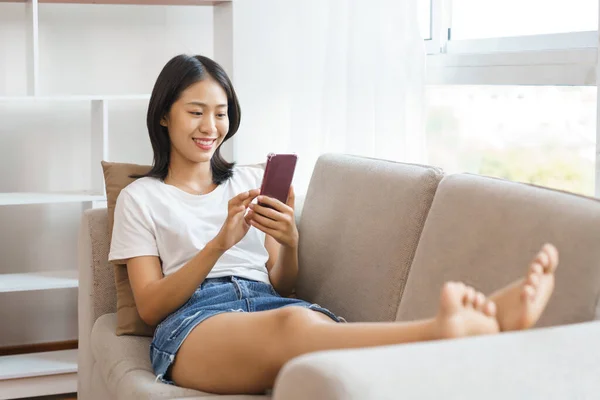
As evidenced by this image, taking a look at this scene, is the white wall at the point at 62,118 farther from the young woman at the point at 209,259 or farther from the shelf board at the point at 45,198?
the young woman at the point at 209,259

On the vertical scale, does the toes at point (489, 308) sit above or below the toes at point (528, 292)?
below

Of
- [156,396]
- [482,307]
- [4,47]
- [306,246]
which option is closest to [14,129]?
[4,47]

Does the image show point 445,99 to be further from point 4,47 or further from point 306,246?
point 4,47

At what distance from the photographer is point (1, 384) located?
9.96 ft

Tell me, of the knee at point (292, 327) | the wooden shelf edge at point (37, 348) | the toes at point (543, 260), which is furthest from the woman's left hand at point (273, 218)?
the wooden shelf edge at point (37, 348)

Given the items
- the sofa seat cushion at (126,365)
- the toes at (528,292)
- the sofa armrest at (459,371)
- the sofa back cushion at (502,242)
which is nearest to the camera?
the sofa armrest at (459,371)

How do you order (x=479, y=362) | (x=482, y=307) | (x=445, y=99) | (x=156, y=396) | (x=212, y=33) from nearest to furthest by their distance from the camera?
(x=479, y=362), (x=482, y=307), (x=156, y=396), (x=445, y=99), (x=212, y=33)

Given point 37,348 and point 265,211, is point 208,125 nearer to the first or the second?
point 265,211

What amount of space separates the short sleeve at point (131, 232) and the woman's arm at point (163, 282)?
0.02 meters

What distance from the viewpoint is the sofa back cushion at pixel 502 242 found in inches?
55.9

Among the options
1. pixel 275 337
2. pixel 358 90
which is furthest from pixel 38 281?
pixel 275 337

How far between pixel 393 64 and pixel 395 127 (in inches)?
9.0

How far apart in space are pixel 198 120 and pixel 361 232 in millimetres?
512

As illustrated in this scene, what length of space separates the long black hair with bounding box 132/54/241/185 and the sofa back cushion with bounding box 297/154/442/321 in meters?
0.30
